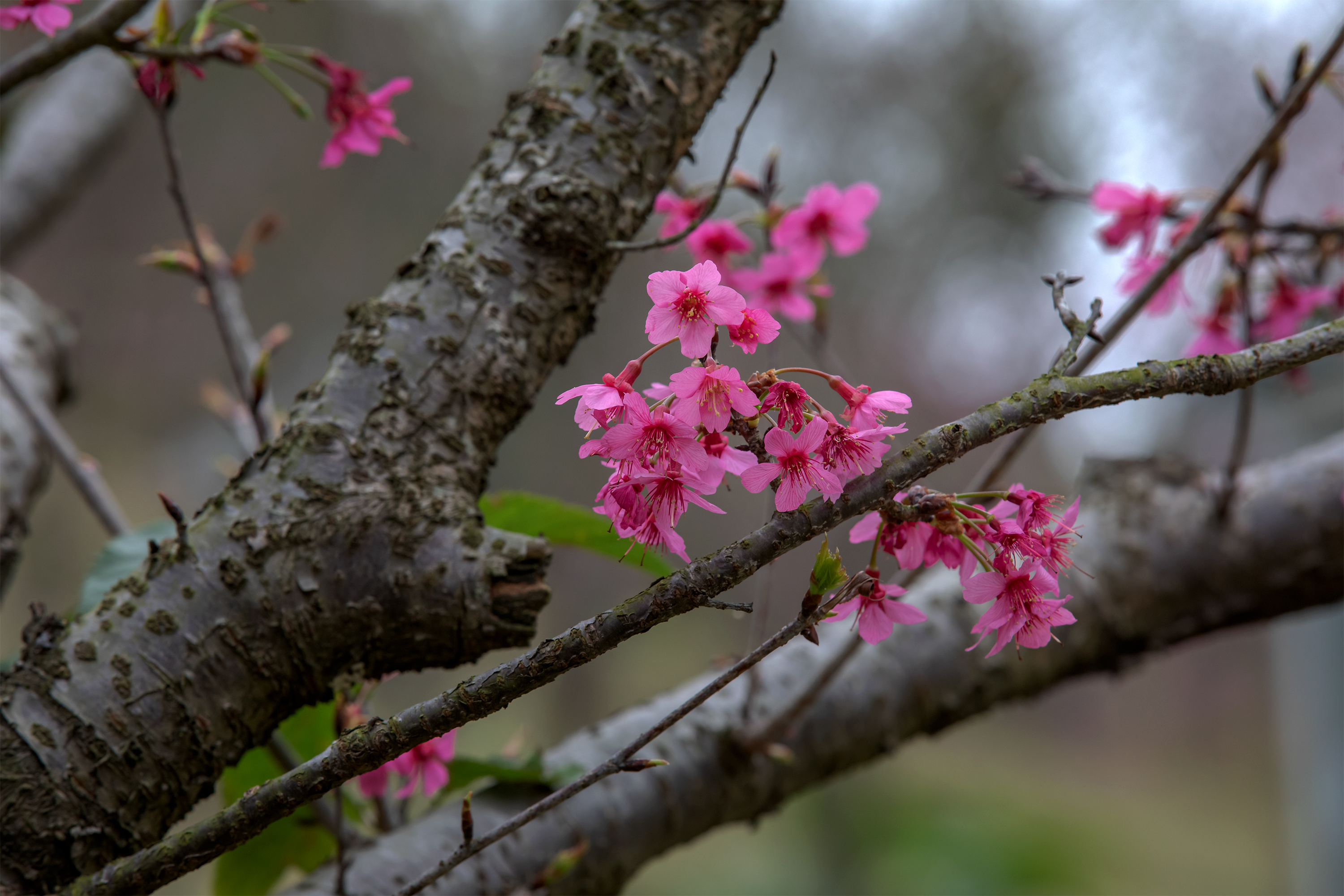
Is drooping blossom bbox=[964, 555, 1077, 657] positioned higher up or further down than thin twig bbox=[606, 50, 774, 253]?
further down

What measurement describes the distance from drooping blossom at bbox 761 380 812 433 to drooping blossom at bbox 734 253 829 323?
424mm

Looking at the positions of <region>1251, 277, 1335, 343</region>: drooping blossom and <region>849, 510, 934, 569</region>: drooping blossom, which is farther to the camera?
<region>1251, 277, 1335, 343</region>: drooping blossom

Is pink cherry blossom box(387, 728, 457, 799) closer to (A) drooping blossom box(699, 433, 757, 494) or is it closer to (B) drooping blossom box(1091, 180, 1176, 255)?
(A) drooping blossom box(699, 433, 757, 494)

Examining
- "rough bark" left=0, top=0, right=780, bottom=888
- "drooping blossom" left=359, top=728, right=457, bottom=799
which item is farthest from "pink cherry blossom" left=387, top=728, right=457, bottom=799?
"rough bark" left=0, top=0, right=780, bottom=888

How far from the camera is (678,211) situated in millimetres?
711

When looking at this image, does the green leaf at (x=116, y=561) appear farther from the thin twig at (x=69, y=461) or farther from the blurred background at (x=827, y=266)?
the blurred background at (x=827, y=266)

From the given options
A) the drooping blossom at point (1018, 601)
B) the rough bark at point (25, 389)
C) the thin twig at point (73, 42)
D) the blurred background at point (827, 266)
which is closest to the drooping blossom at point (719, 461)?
the drooping blossom at point (1018, 601)

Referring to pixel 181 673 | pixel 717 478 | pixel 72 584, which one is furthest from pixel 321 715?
pixel 72 584

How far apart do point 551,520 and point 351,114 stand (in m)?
0.35

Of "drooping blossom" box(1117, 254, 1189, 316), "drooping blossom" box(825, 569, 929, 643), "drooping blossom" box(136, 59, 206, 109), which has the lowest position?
"drooping blossom" box(825, 569, 929, 643)

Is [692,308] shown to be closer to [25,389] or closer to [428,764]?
[428,764]

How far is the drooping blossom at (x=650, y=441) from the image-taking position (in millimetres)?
296

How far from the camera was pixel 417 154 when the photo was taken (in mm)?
3115

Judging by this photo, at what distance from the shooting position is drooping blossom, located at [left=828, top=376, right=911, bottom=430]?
1.07 ft
